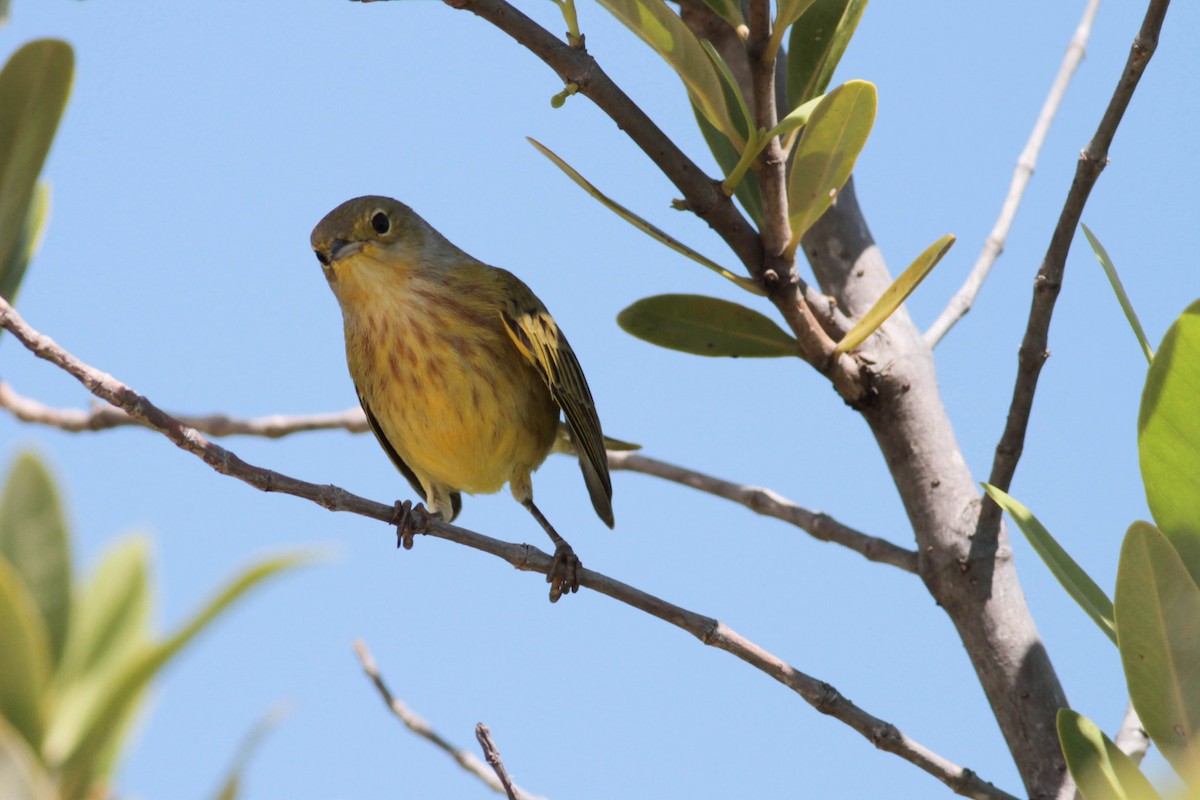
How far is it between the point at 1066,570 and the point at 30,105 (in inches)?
86.3

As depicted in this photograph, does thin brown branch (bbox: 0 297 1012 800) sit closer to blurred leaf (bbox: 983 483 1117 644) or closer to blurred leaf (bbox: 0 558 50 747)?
blurred leaf (bbox: 983 483 1117 644)

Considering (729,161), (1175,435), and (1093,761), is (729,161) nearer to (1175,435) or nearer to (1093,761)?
(1175,435)

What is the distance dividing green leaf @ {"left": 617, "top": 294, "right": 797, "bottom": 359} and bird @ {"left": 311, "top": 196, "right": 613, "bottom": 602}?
82 cm

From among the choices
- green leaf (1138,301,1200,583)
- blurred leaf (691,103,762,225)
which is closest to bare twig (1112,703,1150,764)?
green leaf (1138,301,1200,583)

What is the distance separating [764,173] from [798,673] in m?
1.11

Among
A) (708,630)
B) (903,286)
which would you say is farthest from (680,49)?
(708,630)

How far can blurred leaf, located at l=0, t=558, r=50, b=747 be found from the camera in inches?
54.2

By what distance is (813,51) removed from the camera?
3.00 meters

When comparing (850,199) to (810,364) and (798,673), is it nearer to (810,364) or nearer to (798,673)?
(810,364)

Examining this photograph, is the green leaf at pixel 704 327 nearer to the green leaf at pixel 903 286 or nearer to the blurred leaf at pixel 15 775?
the green leaf at pixel 903 286

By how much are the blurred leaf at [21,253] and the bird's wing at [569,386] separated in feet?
6.19

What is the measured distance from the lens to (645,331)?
10.9 ft

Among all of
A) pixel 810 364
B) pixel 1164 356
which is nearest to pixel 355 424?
pixel 810 364

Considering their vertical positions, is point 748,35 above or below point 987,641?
above
